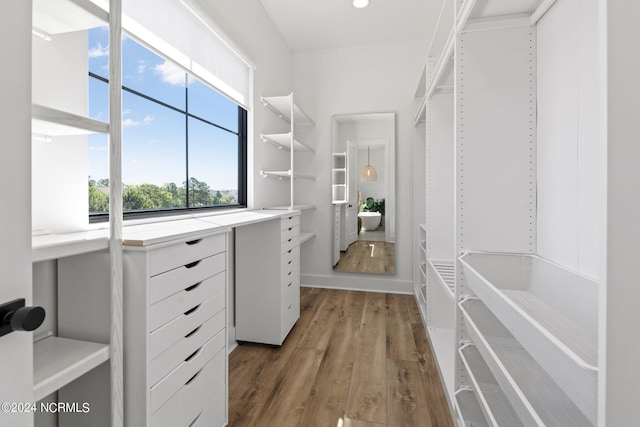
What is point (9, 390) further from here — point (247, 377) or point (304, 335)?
point (304, 335)

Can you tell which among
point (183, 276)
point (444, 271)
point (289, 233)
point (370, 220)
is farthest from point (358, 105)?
point (183, 276)

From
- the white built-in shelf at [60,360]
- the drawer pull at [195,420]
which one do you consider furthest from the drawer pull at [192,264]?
the drawer pull at [195,420]

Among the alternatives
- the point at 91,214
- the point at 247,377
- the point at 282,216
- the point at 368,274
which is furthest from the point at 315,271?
the point at 91,214

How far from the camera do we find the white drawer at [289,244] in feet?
7.43

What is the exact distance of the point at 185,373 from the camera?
116cm

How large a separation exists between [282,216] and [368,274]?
70.5 inches

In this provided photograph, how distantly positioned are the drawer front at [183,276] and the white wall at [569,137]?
1458 mm

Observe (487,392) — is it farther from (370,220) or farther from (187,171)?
(370,220)

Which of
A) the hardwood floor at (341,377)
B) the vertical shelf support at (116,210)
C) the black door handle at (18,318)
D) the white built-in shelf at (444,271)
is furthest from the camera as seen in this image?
the white built-in shelf at (444,271)

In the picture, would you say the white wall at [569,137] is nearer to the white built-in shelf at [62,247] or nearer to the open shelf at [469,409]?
the open shelf at [469,409]

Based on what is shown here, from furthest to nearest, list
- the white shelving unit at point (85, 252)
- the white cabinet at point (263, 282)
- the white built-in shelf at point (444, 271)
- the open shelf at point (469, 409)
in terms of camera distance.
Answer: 1. the white cabinet at point (263, 282)
2. the white built-in shelf at point (444, 271)
3. the open shelf at point (469, 409)
4. the white shelving unit at point (85, 252)

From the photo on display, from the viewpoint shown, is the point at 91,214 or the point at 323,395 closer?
the point at 91,214

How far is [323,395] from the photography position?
1688 mm

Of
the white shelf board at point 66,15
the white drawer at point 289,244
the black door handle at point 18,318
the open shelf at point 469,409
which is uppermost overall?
the white shelf board at point 66,15
